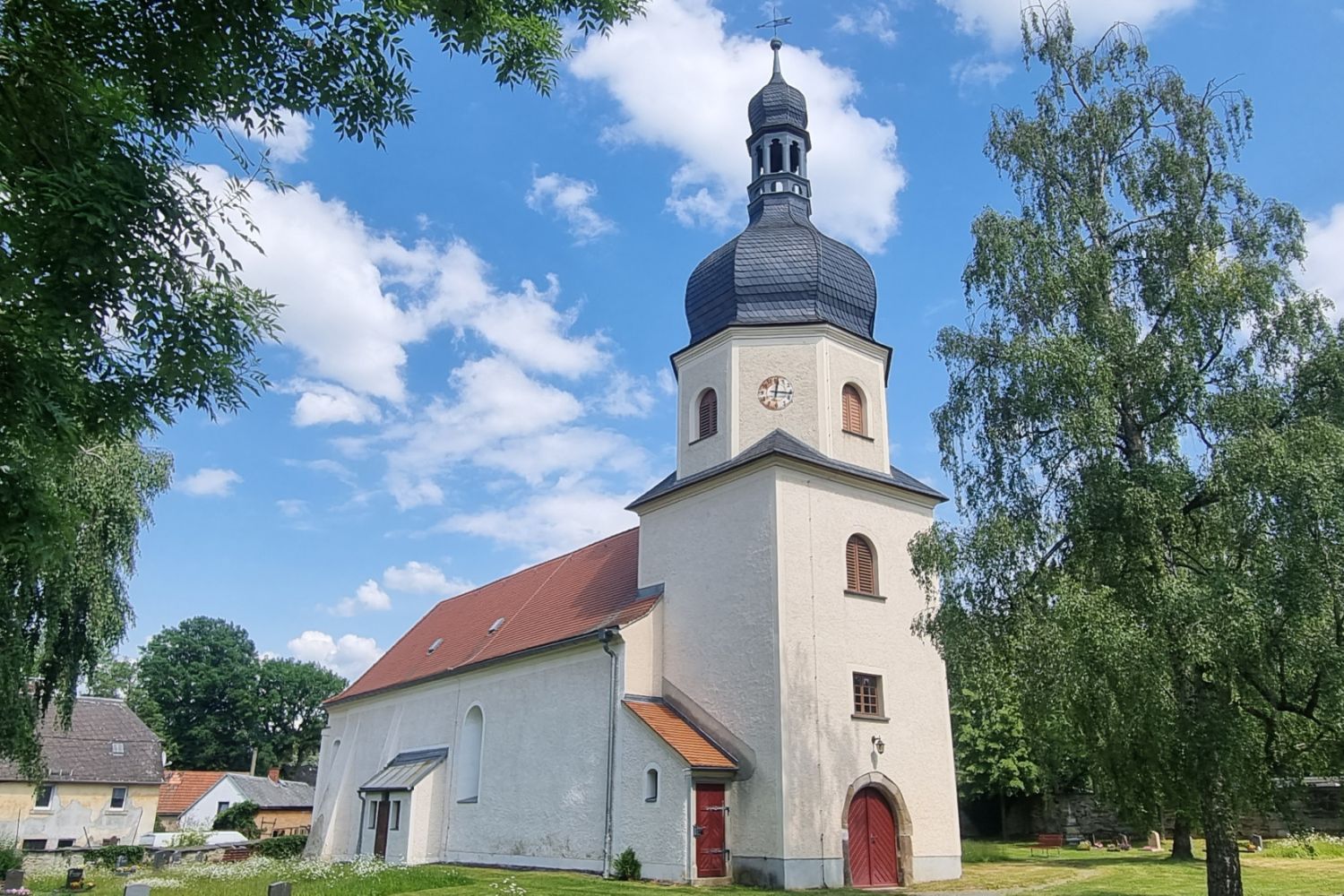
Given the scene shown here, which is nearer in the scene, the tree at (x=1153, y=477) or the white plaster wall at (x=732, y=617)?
the tree at (x=1153, y=477)

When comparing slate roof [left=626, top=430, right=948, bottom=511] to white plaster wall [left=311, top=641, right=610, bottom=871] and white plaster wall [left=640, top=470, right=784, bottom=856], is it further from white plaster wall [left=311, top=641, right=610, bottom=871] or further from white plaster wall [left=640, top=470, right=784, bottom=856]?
white plaster wall [left=311, top=641, right=610, bottom=871]

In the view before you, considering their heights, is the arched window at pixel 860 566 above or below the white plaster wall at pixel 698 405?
below

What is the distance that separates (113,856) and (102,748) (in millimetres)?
14761

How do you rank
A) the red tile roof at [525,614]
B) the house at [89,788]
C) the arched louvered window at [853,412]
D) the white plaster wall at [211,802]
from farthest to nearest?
1. the white plaster wall at [211,802]
2. the house at [89,788]
3. the red tile roof at [525,614]
4. the arched louvered window at [853,412]

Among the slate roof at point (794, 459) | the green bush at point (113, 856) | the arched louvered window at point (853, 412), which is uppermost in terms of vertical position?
the arched louvered window at point (853, 412)

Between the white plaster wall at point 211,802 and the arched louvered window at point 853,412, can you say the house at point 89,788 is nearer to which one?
the white plaster wall at point 211,802

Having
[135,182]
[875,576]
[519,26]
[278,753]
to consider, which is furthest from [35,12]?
[278,753]

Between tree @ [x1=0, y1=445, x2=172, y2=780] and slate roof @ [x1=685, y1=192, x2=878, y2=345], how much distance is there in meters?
12.9

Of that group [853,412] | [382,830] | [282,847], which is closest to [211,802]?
[282,847]

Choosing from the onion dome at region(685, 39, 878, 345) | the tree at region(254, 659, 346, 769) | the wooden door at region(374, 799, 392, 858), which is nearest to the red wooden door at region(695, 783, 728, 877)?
the onion dome at region(685, 39, 878, 345)

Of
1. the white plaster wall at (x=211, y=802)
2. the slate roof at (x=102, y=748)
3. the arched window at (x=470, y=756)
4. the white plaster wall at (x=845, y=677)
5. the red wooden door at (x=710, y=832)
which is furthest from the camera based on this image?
the white plaster wall at (x=211, y=802)

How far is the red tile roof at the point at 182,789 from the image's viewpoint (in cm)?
5459

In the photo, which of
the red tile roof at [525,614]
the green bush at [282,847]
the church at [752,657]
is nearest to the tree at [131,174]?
the church at [752,657]

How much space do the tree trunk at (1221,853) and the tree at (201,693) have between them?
69.3 m
